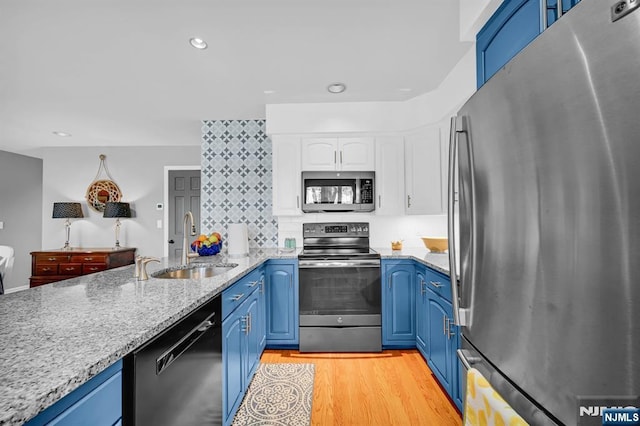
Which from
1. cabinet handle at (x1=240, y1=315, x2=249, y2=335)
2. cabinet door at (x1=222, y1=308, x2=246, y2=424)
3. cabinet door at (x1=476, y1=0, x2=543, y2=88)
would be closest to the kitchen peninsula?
cabinet door at (x1=222, y1=308, x2=246, y2=424)

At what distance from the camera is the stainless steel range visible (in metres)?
2.78

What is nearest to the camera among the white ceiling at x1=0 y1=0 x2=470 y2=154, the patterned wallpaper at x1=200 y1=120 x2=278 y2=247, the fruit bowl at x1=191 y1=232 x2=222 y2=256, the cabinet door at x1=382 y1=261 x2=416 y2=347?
the white ceiling at x1=0 y1=0 x2=470 y2=154

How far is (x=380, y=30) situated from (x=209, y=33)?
1.12 meters

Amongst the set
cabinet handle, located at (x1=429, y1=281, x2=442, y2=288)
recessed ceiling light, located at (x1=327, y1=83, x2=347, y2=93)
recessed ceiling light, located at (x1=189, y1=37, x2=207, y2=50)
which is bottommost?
cabinet handle, located at (x1=429, y1=281, x2=442, y2=288)

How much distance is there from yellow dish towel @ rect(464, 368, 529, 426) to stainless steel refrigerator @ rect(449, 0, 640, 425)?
0.11ft

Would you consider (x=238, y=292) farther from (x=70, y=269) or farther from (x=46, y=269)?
(x=46, y=269)

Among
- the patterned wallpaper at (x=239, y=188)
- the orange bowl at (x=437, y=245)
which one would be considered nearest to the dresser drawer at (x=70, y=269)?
the patterned wallpaper at (x=239, y=188)

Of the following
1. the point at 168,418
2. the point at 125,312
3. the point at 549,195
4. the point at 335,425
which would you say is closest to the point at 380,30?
the point at 549,195

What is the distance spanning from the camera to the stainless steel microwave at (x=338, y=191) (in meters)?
3.21

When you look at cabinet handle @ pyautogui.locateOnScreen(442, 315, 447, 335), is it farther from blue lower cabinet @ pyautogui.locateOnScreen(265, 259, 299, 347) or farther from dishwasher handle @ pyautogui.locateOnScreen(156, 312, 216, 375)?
dishwasher handle @ pyautogui.locateOnScreen(156, 312, 216, 375)

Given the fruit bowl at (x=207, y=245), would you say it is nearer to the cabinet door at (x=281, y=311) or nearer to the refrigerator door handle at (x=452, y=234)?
the cabinet door at (x=281, y=311)

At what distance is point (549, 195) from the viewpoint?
66 cm

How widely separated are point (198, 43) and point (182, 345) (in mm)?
1975

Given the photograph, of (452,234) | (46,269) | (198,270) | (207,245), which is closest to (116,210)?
(46,269)
